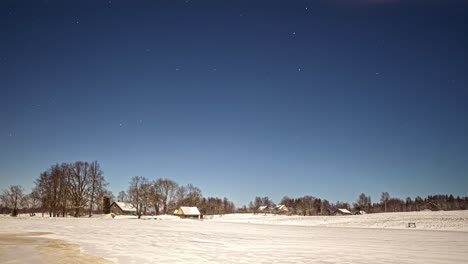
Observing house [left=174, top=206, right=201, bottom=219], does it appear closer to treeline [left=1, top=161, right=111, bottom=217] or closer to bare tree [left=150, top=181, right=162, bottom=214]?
bare tree [left=150, top=181, right=162, bottom=214]

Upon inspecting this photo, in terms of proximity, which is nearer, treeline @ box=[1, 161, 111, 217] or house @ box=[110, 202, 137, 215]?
treeline @ box=[1, 161, 111, 217]

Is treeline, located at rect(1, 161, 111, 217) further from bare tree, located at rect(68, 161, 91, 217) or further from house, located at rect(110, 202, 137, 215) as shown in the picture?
house, located at rect(110, 202, 137, 215)

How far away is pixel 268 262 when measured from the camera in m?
11.6

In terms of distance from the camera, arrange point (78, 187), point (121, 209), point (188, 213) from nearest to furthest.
Answer: point (78, 187) < point (188, 213) < point (121, 209)

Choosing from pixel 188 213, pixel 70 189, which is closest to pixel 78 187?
pixel 70 189

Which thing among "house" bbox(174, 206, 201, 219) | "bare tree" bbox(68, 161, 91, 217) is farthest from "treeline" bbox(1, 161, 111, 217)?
"house" bbox(174, 206, 201, 219)

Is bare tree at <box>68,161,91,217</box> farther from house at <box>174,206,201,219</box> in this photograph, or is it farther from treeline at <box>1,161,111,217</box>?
house at <box>174,206,201,219</box>

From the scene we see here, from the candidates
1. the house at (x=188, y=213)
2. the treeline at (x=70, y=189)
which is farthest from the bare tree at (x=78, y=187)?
the house at (x=188, y=213)

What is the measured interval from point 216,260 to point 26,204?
125 meters

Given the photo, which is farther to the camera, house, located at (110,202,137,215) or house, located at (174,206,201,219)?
house, located at (110,202,137,215)

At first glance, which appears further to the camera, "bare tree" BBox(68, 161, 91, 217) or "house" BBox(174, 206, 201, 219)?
"house" BBox(174, 206, 201, 219)

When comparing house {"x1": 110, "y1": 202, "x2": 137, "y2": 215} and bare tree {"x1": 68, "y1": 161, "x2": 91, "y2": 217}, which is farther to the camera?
house {"x1": 110, "y1": 202, "x2": 137, "y2": 215}

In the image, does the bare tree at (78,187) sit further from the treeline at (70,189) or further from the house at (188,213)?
the house at (188,213)

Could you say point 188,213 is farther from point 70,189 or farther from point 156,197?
point 70,189
